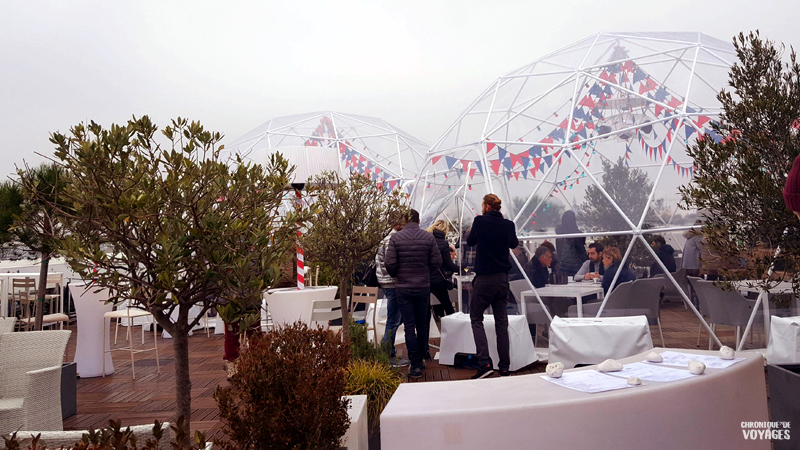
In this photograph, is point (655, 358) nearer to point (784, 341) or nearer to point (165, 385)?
point (784, 341)

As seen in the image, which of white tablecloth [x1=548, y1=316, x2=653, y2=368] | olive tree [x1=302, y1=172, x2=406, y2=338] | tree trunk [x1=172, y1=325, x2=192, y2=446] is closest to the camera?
tree trunk [x1=172, y1=325, x2=192, y2=446]

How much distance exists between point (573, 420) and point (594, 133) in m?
4.87

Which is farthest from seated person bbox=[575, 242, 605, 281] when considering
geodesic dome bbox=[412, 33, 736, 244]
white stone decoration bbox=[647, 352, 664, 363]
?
white stone decoration bbox=[647, 352, 664, 363]

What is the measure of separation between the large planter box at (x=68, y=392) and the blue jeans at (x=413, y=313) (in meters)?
3.14

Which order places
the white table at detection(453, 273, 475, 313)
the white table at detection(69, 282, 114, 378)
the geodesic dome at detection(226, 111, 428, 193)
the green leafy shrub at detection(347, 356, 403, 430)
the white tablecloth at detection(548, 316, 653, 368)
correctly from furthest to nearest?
1. the geodesic dome at detection(226, 111, 428, 193)
2. the white table at detection(453, 273, 475, 313)
3. the white table at detection(69, 282, 114, 378)
4. the white tablecloth at detection(548, 316, 653, 368)
5. the green leafy shrub at detection(347, 356, 403, 430)

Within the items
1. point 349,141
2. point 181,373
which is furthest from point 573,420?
point 349,141

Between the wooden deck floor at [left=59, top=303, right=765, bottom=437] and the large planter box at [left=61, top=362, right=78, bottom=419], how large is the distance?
0.21 feet

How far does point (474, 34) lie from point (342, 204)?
450 inches

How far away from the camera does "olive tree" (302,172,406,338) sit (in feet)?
17.1

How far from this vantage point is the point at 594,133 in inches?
244

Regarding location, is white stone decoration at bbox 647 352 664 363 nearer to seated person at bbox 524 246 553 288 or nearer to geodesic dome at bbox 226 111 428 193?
seated person at bbox 524 246 553 288

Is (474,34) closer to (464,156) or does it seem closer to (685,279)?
(464,156)

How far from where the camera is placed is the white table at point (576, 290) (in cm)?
593

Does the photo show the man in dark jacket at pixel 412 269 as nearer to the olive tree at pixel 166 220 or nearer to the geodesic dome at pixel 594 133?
the geodesic dome at pixel 594 133
